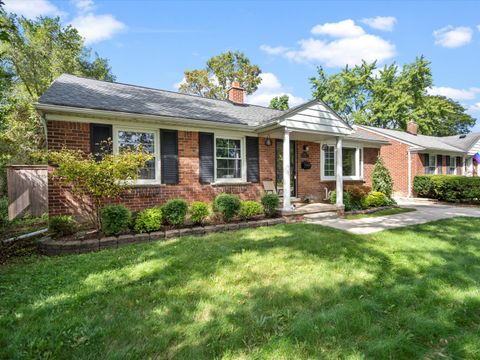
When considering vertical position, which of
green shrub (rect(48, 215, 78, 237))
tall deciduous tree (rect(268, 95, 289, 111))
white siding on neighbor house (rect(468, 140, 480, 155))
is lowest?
green shrub (rect(48, 215, 78, 237))

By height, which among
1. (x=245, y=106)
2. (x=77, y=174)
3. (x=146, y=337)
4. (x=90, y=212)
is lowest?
(x=146, y=337)

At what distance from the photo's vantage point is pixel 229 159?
28.5 feet

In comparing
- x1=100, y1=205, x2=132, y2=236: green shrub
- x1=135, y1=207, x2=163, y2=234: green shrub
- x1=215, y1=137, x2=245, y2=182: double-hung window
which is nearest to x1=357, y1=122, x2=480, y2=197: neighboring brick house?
x1=215, y1=137, x2=245, y2=182: double-hung window

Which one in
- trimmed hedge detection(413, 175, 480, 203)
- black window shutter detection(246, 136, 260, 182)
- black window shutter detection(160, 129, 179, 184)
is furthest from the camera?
trimmed hedge detection(413, 175, 480, 203)

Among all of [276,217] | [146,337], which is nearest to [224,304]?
[146,337]

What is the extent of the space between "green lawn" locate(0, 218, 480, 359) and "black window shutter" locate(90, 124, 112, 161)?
2.93 meters

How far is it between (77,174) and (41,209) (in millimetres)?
Answer: 5786

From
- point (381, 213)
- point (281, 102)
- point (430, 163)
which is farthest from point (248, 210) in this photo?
point (281, 102)

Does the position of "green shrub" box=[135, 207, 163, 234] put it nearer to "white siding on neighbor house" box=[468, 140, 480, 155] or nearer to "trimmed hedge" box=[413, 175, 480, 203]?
"trimmed hedge" box=[413, 175, 480, 203]

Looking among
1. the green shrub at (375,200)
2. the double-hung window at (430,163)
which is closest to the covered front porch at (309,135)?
the green shrub at (375,200)

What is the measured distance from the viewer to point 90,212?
646 cm

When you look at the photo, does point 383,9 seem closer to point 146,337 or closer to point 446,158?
point 146,337

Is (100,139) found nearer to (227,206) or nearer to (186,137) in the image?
(186,137)

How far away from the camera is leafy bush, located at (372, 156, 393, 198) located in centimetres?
1113
